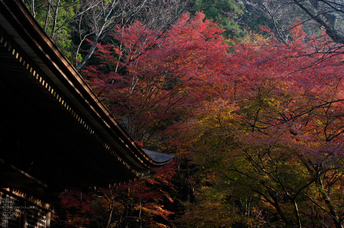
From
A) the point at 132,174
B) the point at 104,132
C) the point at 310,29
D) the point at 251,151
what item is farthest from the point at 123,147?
the point at 310,29

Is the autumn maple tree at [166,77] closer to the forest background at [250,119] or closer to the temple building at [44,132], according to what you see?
the forest background at [250,119]

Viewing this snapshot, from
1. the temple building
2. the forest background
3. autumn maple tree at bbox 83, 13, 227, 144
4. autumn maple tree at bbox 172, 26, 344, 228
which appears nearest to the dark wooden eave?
the temple building

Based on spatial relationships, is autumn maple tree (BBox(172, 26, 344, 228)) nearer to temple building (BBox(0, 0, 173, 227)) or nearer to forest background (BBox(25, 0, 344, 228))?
forest background (BBox(25, 0, 344, 228))

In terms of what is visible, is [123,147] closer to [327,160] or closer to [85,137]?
[85,137]

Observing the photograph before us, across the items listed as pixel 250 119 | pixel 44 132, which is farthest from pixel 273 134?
pixel 44 132

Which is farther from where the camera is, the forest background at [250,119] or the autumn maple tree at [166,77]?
the autumn maple tree at [166,77]

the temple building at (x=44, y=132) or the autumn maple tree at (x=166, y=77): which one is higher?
the autumn maple tree at (x=166, y=77)

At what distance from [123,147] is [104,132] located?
51 cm

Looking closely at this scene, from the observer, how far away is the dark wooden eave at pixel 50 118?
2139 millimetres

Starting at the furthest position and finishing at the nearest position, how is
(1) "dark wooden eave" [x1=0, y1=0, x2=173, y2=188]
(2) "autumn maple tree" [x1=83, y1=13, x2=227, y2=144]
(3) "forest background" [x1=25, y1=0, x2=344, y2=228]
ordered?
(2) "autumn maple tree" [x1=83, y1=13, x2=227, y2=144] → (3) "forest background" [x1=25, y1=0, x2=344, y2=228] → (1) "dark wooden eave" [x1=0, y1=0, x2=173, y2=188]

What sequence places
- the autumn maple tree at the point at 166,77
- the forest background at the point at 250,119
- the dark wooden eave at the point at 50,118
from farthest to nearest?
the autumn maple tree at the point at 166,77
the forest background at the point at 250,119
the dark wooden eave at the point at 50,118

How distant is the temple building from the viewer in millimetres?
2199

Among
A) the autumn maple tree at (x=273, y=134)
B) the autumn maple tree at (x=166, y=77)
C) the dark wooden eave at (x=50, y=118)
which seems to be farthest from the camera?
the autumn maple tree at (x=166, y=77)

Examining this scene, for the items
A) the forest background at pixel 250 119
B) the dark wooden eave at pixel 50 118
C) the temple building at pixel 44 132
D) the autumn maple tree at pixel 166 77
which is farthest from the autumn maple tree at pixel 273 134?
the dark wooden eave at pixel 50 118
